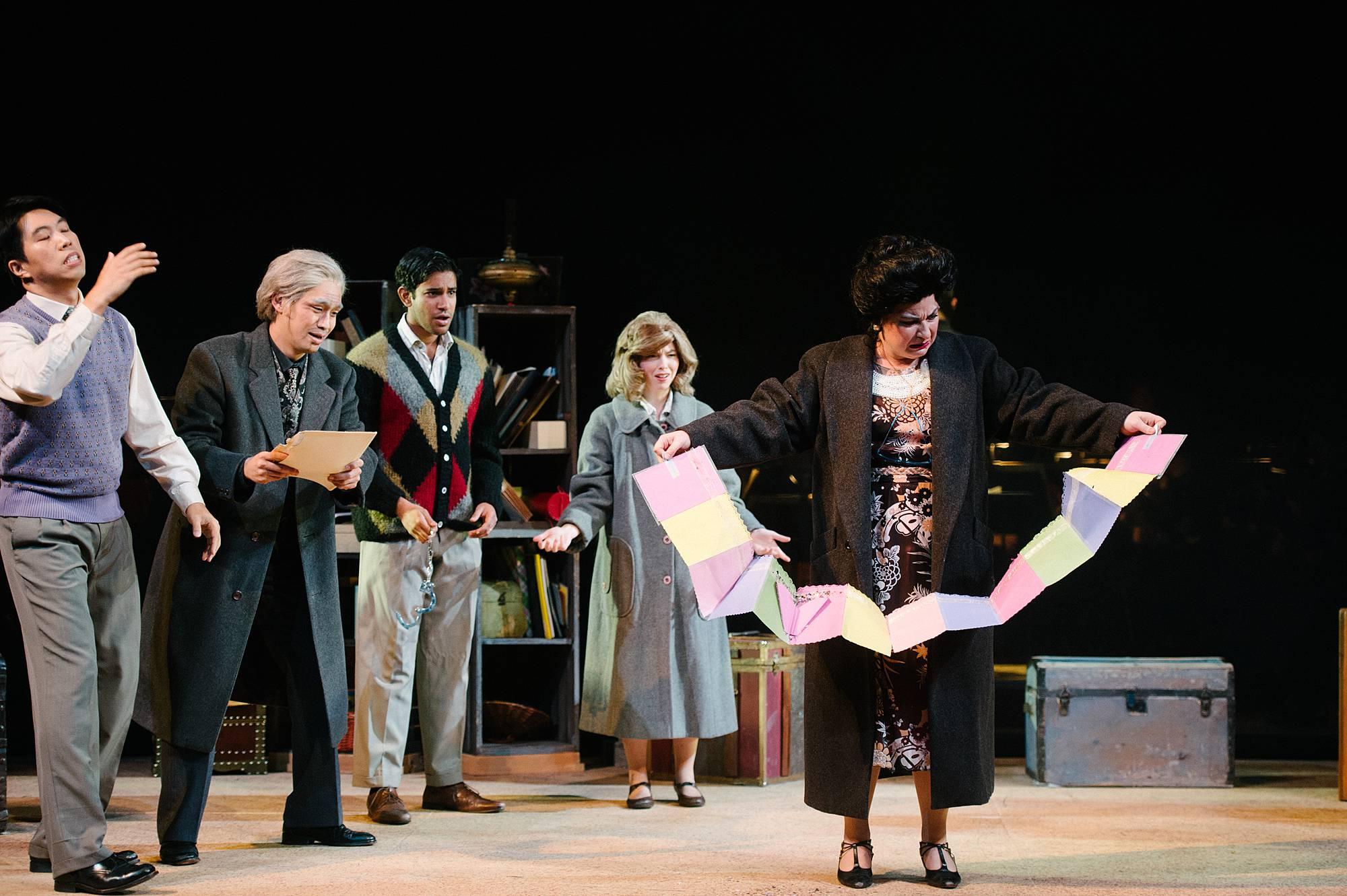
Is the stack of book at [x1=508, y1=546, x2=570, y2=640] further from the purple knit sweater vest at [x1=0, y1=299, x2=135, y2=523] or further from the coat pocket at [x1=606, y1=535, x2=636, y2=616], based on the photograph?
the purple knit sweater vest at [x1=0, y1=299, x2=135, y2=523]

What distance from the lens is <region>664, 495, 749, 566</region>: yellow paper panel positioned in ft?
10.4

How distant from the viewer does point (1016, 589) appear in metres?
3.23

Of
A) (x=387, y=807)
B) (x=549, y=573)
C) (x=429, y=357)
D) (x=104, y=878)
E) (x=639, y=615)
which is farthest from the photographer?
(x=549, y=573)

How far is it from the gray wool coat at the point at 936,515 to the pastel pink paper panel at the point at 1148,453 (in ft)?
0.21

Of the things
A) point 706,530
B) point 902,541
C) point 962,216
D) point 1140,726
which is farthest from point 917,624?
point 962,216

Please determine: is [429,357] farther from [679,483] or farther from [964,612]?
[964,612]

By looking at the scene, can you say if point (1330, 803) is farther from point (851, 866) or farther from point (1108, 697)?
point (851, 866)

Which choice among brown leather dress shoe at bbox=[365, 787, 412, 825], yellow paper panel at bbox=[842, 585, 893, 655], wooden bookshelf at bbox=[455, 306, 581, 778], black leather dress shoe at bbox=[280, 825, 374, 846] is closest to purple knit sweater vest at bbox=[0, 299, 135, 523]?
black leather dress shoe at bbox=[280, 825, 374, 846]

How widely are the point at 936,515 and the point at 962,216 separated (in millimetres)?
2689

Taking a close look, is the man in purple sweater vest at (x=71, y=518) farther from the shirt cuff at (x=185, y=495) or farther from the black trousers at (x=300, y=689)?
the black trousers at (x=300, y=689)

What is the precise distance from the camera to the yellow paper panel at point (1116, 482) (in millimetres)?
3158

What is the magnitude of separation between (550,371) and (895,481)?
232cm

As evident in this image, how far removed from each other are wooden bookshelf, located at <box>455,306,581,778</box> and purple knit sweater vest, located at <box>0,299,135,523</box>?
1981mm

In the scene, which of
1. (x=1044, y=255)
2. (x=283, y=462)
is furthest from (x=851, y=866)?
(x=1044, y=255)
